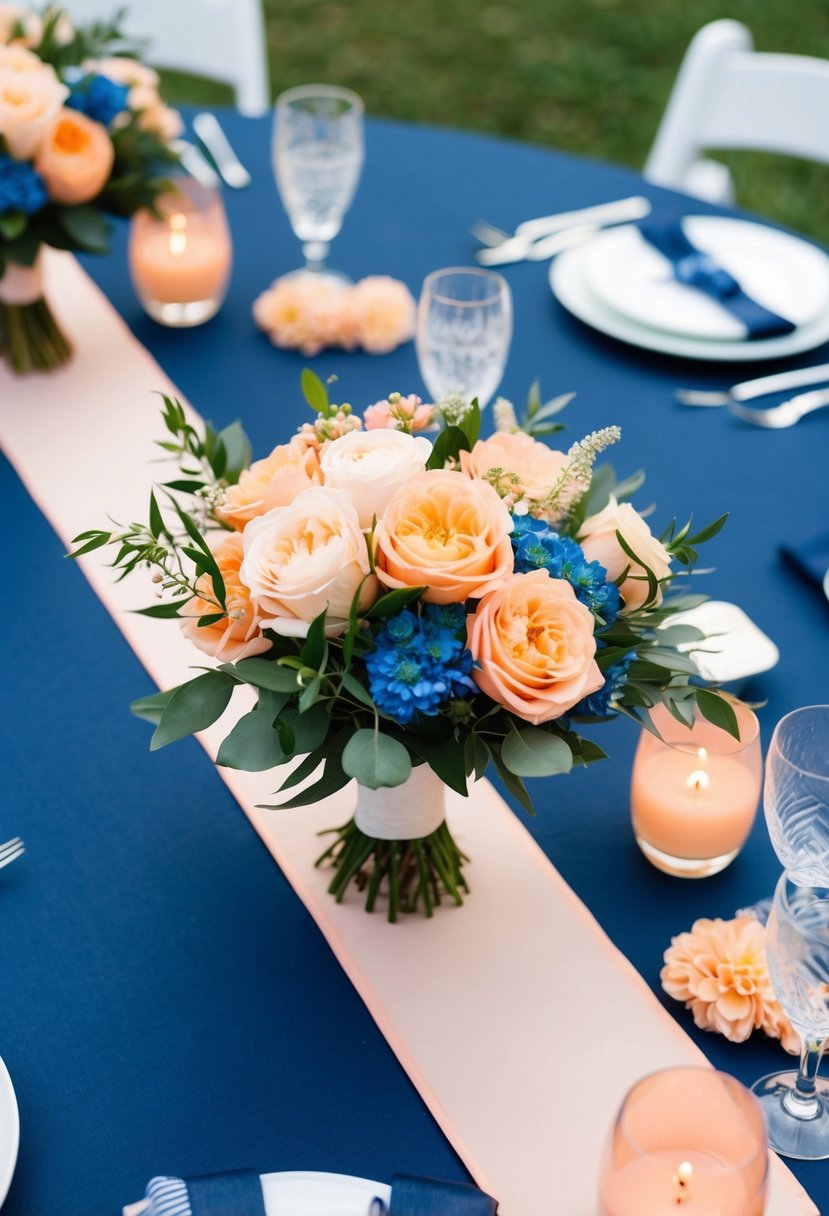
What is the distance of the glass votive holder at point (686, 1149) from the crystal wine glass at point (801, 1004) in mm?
119

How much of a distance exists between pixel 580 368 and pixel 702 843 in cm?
82

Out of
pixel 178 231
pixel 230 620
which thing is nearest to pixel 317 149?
pixel 178 231

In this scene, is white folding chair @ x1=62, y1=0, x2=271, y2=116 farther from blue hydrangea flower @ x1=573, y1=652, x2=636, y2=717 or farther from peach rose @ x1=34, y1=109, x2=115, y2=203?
blue hydrangea flower @ x1=573, y1=652, x2=636, y2=717

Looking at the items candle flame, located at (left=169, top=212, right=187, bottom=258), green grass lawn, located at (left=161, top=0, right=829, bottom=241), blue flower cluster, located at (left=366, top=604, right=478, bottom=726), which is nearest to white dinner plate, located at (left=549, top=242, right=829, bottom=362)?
candle flame, located at (left=169, top=212, right=187, bottom=258)

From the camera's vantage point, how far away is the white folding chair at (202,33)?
2.63 meters

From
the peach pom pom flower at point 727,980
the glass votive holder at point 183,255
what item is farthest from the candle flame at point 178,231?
the peach pom pom flower at point 727,980

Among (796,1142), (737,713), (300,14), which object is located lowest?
(300,14)

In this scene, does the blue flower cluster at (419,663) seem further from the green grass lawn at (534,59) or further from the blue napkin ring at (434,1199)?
the green grass lawn at (534,59)

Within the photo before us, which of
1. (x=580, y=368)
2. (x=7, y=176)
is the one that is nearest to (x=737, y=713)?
(x=580, y=368)

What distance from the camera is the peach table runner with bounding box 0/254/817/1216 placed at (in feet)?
3.21

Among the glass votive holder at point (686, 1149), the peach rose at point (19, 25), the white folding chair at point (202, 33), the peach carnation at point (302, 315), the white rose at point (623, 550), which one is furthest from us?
the white folding chair at point (202, 33)

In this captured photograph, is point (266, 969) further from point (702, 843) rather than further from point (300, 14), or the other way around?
point (300, 14)

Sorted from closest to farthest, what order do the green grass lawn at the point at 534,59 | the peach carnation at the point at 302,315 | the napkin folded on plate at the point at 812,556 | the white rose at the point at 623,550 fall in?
the white rose at the point at 623,550, the napkin folded on plate at the point at 812,556, the peach carnation at the point at 302,315, the green grass lawn at the point at 534,59

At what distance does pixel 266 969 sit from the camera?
3.61 ft
